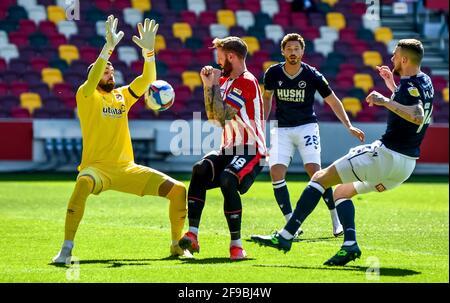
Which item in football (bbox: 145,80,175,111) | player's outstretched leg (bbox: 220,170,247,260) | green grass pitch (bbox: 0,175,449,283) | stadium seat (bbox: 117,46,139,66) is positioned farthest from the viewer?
stadium seat (bbox: 117,46,139,66)

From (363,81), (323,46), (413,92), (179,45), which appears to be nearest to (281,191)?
(413,92)

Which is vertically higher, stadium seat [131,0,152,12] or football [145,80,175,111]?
stadium seat [131,0,152,12]

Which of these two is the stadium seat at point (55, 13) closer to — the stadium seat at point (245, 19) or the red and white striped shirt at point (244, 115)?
the stadium seat at point (245, 19)

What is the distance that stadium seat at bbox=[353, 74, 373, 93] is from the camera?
2792 centimetres

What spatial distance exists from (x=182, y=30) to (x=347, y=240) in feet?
64.4

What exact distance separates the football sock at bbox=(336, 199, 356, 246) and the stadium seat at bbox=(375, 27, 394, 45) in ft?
66.9

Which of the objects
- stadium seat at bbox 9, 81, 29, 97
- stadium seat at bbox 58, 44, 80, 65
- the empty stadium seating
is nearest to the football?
the empty stadium seating

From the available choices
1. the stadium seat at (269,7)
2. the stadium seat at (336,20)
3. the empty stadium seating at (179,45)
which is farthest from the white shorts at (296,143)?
the stadium seat at (336,20)

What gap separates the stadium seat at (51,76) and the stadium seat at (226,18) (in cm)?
530

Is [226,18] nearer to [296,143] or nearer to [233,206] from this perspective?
[296,143]

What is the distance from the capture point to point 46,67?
2659 cm

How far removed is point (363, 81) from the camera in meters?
28.0

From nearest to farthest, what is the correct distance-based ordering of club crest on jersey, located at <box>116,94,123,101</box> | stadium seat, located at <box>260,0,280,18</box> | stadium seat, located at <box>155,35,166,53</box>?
club crest on jersey, located at <box>116,94,123,101</box>
stadium seat, located at <box>155,35,166,53</box>
stadium seat, located at <box>260,0,280,18</box>

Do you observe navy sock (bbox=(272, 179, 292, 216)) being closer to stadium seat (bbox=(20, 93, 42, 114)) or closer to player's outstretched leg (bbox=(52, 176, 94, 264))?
player's outstretched leg (bbox=(52, 176, 94, 264))
